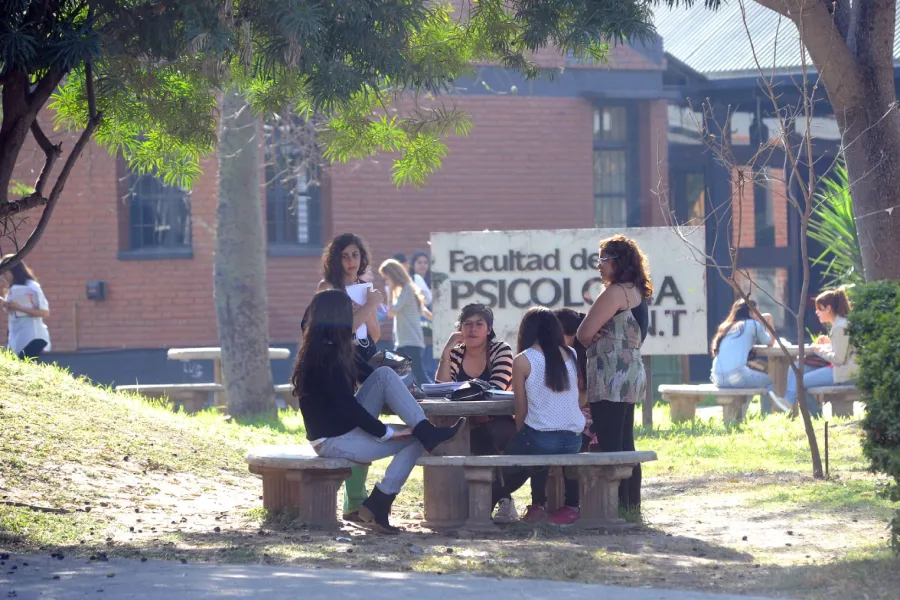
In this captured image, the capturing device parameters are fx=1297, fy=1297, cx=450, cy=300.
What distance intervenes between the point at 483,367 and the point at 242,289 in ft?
21.3

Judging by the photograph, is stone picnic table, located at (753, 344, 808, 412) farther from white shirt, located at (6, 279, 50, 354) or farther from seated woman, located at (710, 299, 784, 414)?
white shirt, located at (6, 279, 50, 354)

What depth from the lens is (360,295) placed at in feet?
27.9

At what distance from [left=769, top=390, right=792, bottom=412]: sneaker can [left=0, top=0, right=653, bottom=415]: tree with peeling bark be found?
4965mm

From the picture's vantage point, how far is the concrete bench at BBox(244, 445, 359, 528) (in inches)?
286

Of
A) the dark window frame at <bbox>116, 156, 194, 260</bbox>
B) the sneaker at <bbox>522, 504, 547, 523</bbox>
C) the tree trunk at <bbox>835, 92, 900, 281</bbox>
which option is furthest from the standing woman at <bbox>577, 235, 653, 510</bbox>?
the dark window frame at <bbox>116, 156, 194, 260</bbox>

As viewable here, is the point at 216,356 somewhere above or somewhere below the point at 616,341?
below

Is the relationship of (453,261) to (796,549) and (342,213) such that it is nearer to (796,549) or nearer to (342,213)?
(342,213)

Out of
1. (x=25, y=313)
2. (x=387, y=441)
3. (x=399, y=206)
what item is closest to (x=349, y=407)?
(x=387, y=441)

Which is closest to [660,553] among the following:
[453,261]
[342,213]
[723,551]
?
[723,551]

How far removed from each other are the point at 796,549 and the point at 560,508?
1.54 m

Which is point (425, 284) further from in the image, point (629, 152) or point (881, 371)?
point (881, 371)

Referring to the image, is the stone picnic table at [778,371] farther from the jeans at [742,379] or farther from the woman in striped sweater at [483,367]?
the woman in striped sweater at [483,367]

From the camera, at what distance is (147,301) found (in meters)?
18.8

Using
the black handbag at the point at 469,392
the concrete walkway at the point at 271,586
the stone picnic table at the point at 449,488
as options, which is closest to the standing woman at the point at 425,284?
the black handbag at the point at 469,392
